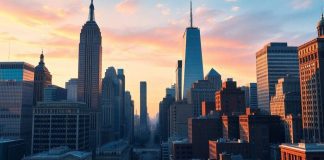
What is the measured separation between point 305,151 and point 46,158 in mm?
119828

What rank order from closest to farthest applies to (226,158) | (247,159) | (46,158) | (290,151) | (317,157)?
1. (317,157)
2. (290,151)
3. (226,158)
4. (46,158)
5. (247,159)

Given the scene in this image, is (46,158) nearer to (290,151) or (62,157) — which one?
(62,157)

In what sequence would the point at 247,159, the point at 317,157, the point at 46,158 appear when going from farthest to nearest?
the point at 247,159 → the point at 46,158 → the point at 317,157

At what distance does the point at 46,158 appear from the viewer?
609 ft

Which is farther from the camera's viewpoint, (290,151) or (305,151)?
(290,151)

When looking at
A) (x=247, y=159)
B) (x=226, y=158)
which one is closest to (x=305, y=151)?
(x=226, y=158)

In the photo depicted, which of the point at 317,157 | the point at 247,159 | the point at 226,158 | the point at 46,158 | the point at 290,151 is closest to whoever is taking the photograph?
the point at 317,157

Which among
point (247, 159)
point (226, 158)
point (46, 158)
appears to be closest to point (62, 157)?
point (46, 158)

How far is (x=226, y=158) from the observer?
167125 millimetres

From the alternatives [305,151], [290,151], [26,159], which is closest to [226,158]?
[290,151]

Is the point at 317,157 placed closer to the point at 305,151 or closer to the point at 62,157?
the point at 305,151

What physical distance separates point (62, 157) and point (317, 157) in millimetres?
118311

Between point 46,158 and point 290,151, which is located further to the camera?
point 46,158

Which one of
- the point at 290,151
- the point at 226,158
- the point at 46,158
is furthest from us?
the point at 46,158
